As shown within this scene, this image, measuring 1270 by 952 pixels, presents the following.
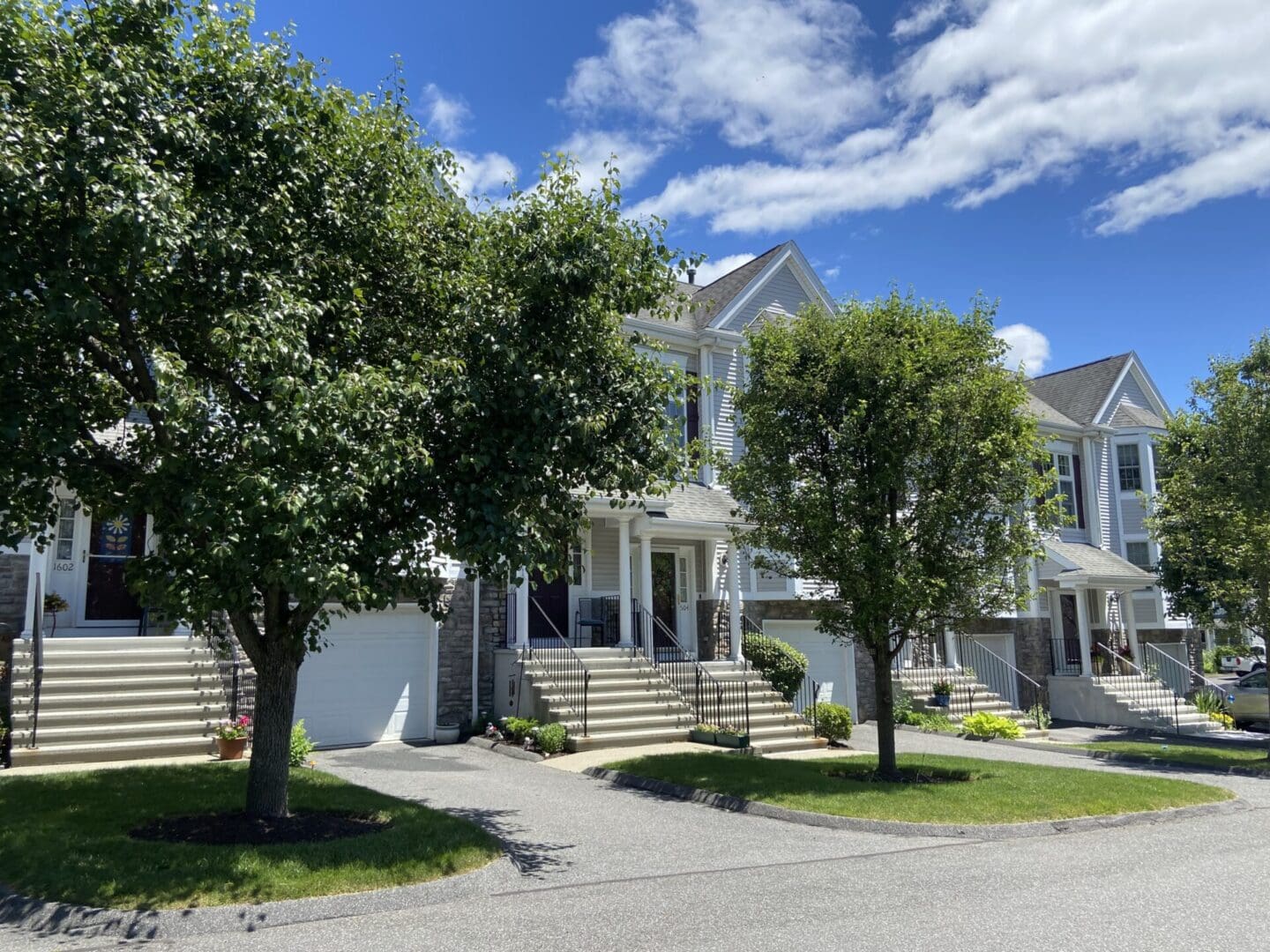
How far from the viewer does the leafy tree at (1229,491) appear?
17.0m

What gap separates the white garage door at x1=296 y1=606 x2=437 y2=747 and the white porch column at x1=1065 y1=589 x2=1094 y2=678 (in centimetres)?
1749

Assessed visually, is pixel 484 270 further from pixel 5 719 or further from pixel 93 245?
pixel 5 719

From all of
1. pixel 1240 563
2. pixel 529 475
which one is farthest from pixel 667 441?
pixel 1240 563

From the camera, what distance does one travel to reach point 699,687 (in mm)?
17562

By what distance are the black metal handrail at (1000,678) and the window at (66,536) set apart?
2012cm

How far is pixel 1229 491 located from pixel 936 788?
991cm

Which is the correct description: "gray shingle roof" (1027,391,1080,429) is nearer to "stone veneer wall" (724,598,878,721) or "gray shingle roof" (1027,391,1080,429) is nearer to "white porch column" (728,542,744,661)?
"stone veneer wall" (724,598,878,721)

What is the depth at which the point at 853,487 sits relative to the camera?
13.4 m

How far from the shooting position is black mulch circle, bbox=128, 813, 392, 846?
848cm

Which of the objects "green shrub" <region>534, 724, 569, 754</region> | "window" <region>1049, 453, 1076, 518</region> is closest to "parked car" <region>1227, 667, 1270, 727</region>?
"window" <region>1049, 453, 1076, 518</region>

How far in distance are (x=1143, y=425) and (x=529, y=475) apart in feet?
91.7

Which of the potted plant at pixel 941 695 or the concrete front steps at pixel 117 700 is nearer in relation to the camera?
the concrete front steps at pixel 117 700

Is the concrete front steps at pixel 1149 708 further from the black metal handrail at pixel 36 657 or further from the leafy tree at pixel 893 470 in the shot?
the black metal handrail at pixel 36 657

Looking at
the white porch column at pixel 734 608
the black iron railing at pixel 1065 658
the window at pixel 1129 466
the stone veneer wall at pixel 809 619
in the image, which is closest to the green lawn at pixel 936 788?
the white porch column at pixel 734 608
